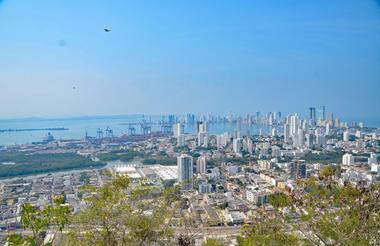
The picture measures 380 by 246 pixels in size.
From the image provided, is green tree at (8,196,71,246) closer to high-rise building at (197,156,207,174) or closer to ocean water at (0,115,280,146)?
high-rise building at (197,156,207,174)

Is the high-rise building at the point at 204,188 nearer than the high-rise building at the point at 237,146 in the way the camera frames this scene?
Yes

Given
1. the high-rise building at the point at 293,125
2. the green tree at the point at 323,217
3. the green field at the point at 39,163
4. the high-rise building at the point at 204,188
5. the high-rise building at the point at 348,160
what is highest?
the green tree at the point at 323,217

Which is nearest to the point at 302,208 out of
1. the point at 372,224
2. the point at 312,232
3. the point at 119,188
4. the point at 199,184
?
the point at 312,232

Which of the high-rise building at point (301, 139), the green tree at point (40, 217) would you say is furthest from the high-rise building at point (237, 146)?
the green tree at point (40, 217)

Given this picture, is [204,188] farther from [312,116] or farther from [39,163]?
[312,116]

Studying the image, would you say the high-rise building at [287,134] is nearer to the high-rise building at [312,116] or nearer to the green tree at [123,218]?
the high-rise building at [312,116]

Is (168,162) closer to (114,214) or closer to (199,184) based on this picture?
(199,184)

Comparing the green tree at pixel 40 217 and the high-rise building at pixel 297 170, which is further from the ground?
the green tree at pixel 40 217

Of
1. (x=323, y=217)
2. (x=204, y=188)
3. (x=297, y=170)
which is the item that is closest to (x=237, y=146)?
(x=297, y=170)

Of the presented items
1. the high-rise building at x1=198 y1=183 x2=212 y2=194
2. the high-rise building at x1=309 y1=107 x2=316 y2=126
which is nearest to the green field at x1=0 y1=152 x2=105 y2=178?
the high-rise building at x1=198 y1=183 x2=212 y2=194
